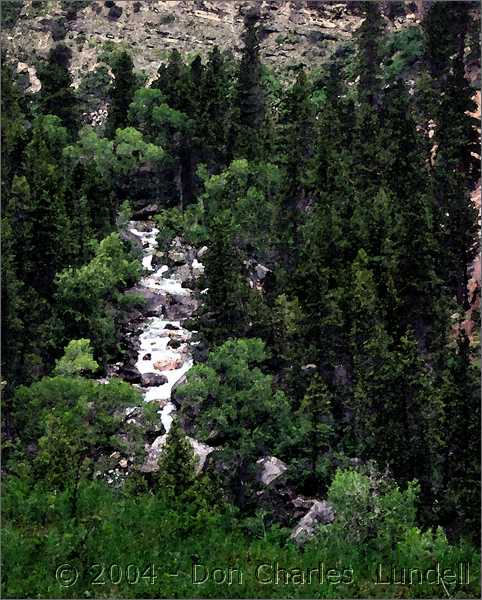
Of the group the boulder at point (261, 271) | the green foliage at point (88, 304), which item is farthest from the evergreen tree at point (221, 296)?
the boulder at point (261, 271)

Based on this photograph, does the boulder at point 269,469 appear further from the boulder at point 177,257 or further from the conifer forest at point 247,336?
the boulder at point 177,257

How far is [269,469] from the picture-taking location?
53.4m

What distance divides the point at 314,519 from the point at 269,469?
607 cm

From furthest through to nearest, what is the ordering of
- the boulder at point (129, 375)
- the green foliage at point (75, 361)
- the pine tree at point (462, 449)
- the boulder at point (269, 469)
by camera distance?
the boulder at point (129, 375), the green foliage at point (75, 361), the boulder at point (269, 469), the pine tree at point (462, 449)

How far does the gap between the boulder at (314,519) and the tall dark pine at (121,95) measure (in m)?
57.9

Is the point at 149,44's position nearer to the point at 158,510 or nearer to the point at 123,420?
the point at 123,420

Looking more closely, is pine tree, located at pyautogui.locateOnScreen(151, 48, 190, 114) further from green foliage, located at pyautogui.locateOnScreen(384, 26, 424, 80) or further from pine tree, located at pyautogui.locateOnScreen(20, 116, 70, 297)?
pine tree, located at pyautogui.locateOnScreen(20, 116, 70, 297)

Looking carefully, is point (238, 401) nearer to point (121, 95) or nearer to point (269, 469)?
point (269, 469)

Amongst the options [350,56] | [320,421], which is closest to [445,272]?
[320,421]

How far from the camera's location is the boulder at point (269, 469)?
52.9 metres

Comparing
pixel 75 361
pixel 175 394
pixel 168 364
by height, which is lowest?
pixel 168 364

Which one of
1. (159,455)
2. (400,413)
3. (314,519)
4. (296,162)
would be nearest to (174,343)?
(159,455)

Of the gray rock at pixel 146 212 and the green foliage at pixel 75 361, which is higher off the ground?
the green foliage at pixel 75 361

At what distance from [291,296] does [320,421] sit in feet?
38.6
